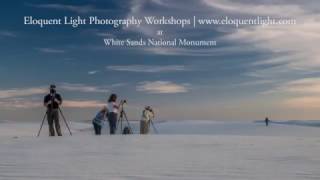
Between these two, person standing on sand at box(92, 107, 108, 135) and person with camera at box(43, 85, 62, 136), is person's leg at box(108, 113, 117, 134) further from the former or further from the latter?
person with camera at box(43, 85, 62, 136)

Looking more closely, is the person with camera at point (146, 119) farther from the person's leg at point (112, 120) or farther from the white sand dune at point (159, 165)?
the white sand dune at point (159, 165)

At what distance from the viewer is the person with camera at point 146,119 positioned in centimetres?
2028

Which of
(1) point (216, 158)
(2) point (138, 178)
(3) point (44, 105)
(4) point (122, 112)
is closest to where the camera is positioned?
(2) point (138, 178)

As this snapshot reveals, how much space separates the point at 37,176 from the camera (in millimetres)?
6012

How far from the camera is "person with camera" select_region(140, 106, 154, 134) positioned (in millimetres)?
20281

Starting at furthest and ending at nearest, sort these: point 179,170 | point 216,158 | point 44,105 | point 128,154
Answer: point 44,105 → point 128,154 → point 216,158 → point 179,170

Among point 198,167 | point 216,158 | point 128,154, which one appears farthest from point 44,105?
point 198,167

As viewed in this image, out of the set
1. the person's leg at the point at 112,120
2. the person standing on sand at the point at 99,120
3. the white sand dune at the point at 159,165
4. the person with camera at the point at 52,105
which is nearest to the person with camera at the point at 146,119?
the person standing on sand at the point at 99,120

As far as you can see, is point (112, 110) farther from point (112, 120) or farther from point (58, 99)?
point (58, 99)

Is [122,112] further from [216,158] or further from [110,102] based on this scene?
[216,158]

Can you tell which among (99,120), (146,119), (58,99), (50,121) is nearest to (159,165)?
(58,99)

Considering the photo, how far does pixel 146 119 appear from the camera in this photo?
802 inches

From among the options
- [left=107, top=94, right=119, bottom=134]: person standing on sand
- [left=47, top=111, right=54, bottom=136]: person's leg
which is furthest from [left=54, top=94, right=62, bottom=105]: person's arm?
[left=107, top=94, right=119, bottom=134]: person standing on sand

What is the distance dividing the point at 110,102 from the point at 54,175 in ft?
39.2
